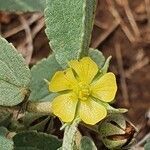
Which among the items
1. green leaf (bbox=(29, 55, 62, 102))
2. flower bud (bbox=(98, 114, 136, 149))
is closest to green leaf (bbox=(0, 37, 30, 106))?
flower bud (bbox=(98, 114, 136, 149))

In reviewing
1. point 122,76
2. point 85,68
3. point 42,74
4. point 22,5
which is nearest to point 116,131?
point 85,68

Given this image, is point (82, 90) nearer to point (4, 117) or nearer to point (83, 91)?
point (83, 91)

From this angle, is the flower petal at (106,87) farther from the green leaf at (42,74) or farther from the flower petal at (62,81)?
the green leaf at (42,74)

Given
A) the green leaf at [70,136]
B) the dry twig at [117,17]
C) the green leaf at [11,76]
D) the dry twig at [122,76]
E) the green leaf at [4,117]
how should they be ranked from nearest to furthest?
the green leaf at [70,136] < the green leaf at [11,76] < the green leaf at [4,117] < the dry twig at [122,76] < the dry twig at [117,17]

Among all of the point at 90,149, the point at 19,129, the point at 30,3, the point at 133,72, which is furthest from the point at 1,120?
the point at 133,72

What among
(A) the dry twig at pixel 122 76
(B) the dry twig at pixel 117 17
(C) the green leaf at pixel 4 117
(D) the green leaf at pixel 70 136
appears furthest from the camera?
(B) the dry twig at pixel 117 17

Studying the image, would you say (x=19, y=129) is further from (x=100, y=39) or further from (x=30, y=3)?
(x=100, y=39)

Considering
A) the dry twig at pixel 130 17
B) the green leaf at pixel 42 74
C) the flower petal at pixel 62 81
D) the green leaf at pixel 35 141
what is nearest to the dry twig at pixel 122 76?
the dry twig at pixel 130 17
